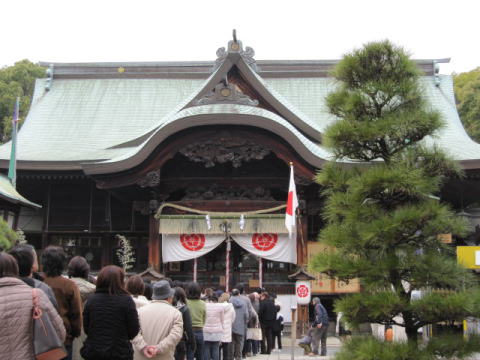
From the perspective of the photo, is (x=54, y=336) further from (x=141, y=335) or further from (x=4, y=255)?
(x=141, y=335)

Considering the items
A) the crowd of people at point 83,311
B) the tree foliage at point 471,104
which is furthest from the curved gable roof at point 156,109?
the crowd of people at point 83,311

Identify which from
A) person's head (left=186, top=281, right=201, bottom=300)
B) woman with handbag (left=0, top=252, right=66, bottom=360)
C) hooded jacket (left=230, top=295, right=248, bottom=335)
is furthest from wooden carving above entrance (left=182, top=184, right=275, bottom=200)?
woman with handbag (left=0, top=252, right=66, bottom=360)

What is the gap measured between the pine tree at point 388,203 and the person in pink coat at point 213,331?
114 inches

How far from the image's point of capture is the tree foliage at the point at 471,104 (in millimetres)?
28438

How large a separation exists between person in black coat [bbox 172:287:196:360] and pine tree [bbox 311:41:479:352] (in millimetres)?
1513

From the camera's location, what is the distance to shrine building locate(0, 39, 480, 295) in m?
15.2

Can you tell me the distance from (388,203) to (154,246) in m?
10.4

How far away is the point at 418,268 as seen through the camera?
6000 mm

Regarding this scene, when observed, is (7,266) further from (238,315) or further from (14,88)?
(14,88)

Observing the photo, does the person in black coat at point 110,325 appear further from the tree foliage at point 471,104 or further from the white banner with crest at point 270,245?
the tree foliage at point 471,104

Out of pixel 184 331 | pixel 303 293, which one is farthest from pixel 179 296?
pixel 303 293

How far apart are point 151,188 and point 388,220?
425 inches

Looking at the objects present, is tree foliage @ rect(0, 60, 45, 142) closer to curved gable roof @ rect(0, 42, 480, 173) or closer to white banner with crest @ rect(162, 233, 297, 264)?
curved gable roof @ rect(0, 42, 480, 173)

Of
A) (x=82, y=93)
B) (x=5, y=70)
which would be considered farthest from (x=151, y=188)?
Result: (x=5, y=70)
